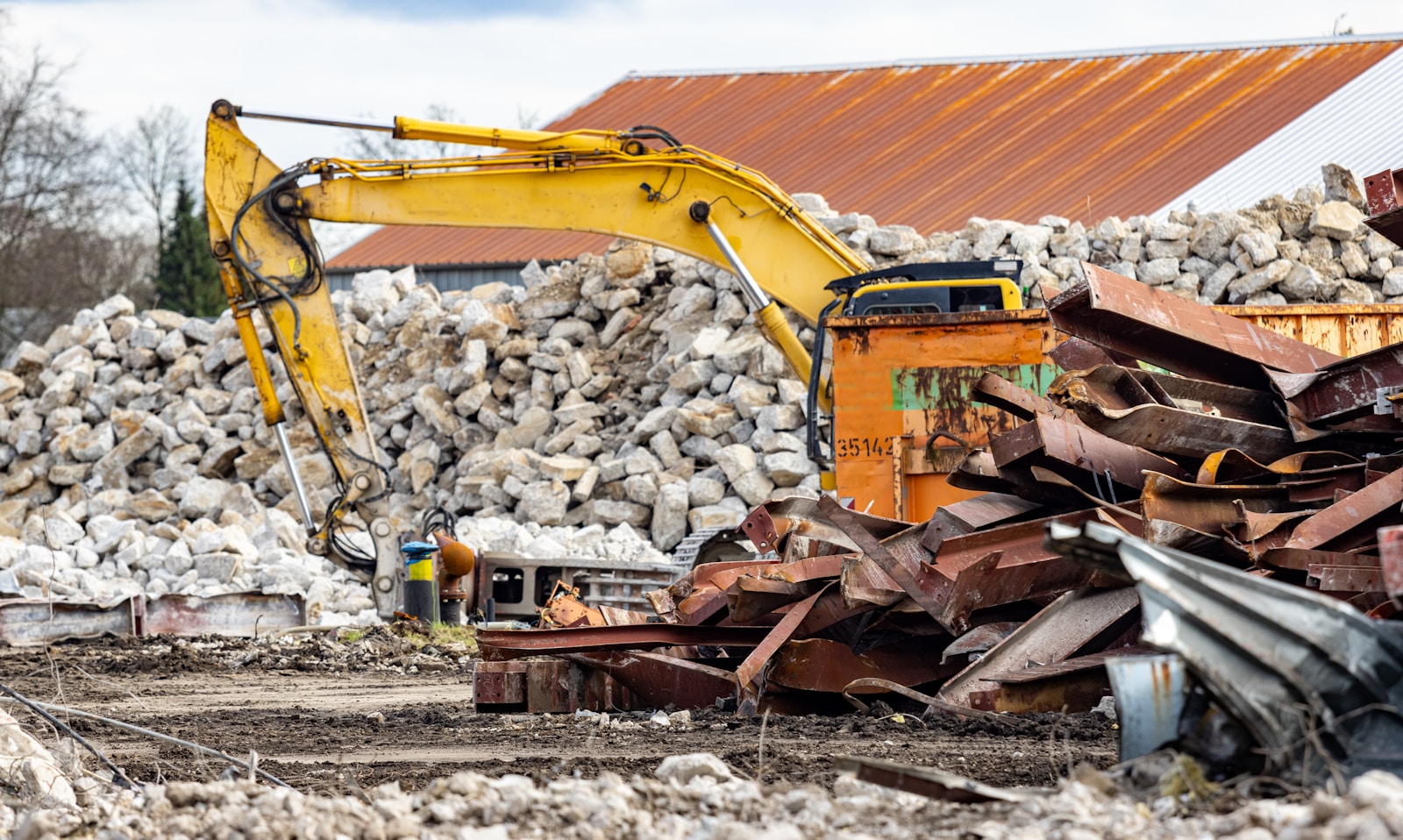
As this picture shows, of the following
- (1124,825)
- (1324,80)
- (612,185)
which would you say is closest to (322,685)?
(612,185)

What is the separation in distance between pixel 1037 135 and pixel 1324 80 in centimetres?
406

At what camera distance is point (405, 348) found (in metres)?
18.6

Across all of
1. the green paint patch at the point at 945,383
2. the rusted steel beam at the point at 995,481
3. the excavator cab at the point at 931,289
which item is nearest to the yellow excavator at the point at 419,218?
the excavator cab at the point at 931,289

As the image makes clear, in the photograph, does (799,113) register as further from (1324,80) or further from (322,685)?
(322,685)

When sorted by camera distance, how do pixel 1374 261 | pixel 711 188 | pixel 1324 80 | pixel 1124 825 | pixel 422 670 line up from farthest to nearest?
pixel 1324 80 < pixel 1374 261 < pixel 711 188 < pixel 422 670 < pixel 1124 825

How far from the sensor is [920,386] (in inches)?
347

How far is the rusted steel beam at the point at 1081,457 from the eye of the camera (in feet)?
19.2

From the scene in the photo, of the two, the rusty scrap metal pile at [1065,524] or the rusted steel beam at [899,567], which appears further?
the rusted steel beam at [899,567]

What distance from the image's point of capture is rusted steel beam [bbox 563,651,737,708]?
6.36 m

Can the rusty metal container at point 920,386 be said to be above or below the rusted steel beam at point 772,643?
above

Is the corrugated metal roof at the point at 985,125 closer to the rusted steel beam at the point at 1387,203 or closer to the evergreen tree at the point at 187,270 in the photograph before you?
the evergreen tree at the point at 187,270

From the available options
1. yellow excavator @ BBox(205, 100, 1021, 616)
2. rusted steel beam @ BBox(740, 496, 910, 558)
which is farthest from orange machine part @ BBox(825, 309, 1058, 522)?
yellow excavator @ BBox(205, 100, 1021, 616)

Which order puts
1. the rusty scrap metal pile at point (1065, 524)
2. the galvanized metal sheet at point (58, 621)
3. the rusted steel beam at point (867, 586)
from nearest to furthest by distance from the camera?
the rusty scrap metal pile at point (1065, 524), the rusted steel beam at point (867, 586), the galvanized metal sheet at point (58, 621)

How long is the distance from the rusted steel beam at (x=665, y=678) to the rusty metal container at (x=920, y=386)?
8.09 ft
